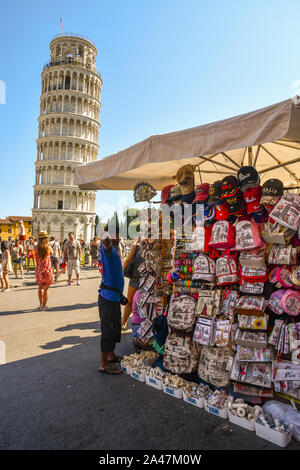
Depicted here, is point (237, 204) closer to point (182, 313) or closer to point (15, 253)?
point (182, 313)

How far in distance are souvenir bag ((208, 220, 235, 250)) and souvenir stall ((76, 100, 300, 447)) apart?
1 cm

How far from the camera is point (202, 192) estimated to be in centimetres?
370

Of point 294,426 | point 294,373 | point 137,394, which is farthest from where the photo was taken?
point 137,394

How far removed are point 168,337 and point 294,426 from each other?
1635 millimetres

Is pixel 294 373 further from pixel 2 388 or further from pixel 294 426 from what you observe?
pixel 2 388

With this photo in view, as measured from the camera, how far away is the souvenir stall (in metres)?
2.82

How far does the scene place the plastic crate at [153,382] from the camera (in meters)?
3.44

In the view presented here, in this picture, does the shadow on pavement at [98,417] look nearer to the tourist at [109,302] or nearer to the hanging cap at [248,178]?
the tourist at [109,302]

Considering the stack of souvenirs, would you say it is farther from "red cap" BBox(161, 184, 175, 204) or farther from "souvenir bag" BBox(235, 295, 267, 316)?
"red cap" BBox(161, 184, 175, 204)

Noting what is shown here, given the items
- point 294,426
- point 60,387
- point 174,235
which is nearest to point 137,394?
point 60,387

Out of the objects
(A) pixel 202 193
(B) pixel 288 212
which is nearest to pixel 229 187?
(A) pixel 202 193

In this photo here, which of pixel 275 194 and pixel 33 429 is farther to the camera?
pixel 275 194

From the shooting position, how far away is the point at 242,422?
270 centimetres

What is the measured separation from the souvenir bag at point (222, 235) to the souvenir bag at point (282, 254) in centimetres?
44
